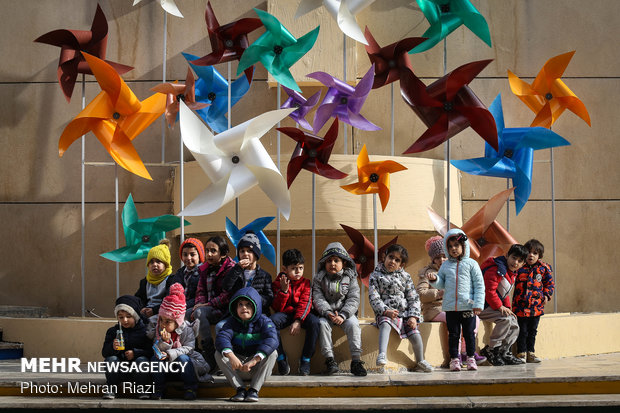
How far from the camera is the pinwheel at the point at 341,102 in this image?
6777mm

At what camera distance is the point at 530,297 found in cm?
634

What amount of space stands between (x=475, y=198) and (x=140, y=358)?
4446 millimetres

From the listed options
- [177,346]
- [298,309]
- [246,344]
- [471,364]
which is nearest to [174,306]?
[177,346]

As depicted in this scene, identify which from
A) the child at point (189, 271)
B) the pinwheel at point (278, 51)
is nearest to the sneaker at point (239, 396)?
the child at point (189, 271)

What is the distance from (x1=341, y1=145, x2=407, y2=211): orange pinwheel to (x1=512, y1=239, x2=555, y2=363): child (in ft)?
4.19

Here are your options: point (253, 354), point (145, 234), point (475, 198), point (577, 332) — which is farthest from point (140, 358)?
point (475, 198)

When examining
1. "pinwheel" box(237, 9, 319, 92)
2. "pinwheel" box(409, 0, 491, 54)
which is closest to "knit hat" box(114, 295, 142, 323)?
"pinwheel" box(237, 9, 319, 92)

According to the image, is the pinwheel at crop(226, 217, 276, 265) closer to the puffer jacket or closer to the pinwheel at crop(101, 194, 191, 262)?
the pinwheel at crop(101, 194, 191, 262)

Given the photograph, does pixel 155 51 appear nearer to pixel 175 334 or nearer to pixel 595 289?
pixel 175 334

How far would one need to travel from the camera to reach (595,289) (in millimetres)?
8664

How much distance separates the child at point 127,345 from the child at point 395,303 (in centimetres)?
163

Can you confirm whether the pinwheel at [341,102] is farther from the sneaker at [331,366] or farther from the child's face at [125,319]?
the child's face at [125,319]

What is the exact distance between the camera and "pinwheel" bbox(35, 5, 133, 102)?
7.48m

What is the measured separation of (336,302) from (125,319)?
1.49m
